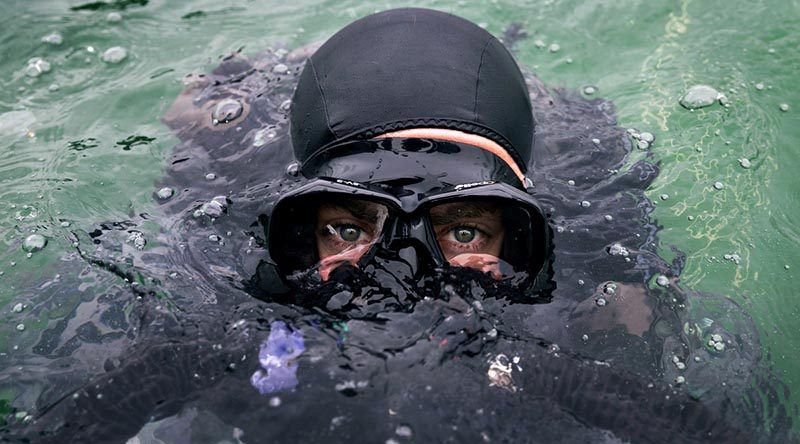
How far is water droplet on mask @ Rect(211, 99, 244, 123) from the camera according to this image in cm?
437

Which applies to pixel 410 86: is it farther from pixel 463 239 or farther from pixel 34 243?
pixel 34 243

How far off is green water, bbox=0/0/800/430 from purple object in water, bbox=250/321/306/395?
1.04 metres

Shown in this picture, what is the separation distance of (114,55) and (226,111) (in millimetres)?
1316

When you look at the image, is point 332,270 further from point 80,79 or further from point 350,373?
point 80,79

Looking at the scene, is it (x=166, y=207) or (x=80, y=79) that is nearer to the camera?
(x=166, y=207)

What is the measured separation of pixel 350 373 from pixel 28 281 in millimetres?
1707

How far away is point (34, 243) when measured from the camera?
12.3ft

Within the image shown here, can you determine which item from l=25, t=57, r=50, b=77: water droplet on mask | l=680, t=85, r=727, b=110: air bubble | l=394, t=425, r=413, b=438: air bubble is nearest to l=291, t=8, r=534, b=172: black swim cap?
l=394, t=425, r=413, b=438: air bubble

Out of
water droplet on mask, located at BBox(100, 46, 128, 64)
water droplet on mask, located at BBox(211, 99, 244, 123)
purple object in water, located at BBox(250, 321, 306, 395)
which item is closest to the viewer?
purple object in water, located at BBox(250, 321, 306, 395)

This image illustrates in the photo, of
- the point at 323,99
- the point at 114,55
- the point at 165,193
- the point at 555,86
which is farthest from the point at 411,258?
the point at 114,55

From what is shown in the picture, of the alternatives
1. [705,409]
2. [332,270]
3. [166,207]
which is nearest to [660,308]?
[705,409]

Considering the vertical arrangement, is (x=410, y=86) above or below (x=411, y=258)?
above

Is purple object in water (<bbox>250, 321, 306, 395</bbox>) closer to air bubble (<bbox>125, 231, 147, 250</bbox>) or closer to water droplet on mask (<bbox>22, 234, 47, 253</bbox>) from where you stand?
air bubble (<bbox>125, 231, 147, 250</bbox>)

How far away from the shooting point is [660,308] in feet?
11.7
